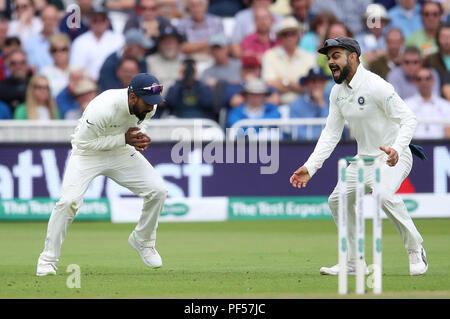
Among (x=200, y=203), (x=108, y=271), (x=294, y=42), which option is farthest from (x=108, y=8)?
(x=108, y=271)

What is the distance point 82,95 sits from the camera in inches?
634

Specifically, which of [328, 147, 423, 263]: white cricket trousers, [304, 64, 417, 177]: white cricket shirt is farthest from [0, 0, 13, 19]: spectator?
[328, 147, 423, 263]: white cricket trousers

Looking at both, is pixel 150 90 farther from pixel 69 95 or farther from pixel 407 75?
pixel 407 75

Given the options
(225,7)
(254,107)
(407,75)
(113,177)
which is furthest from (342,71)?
(225,7)

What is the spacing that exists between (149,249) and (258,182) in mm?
5828

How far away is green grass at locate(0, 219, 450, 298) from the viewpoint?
7926 mm

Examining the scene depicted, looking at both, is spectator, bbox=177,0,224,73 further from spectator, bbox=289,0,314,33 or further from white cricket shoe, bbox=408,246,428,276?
white cricket shoe, bbox=408,246,428,276

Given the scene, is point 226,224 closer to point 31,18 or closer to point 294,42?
point 294,42

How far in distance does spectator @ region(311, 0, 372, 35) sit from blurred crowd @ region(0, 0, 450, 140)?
0.05ft

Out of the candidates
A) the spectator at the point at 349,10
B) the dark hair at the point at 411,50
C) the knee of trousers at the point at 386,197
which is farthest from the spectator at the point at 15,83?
the knee of trousers at the point at 386,197

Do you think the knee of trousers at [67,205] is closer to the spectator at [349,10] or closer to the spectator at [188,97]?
the spectator at [188,97]

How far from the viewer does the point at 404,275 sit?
8891mm

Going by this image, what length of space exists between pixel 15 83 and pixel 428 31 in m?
6.81

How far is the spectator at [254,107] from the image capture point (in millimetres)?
15727
